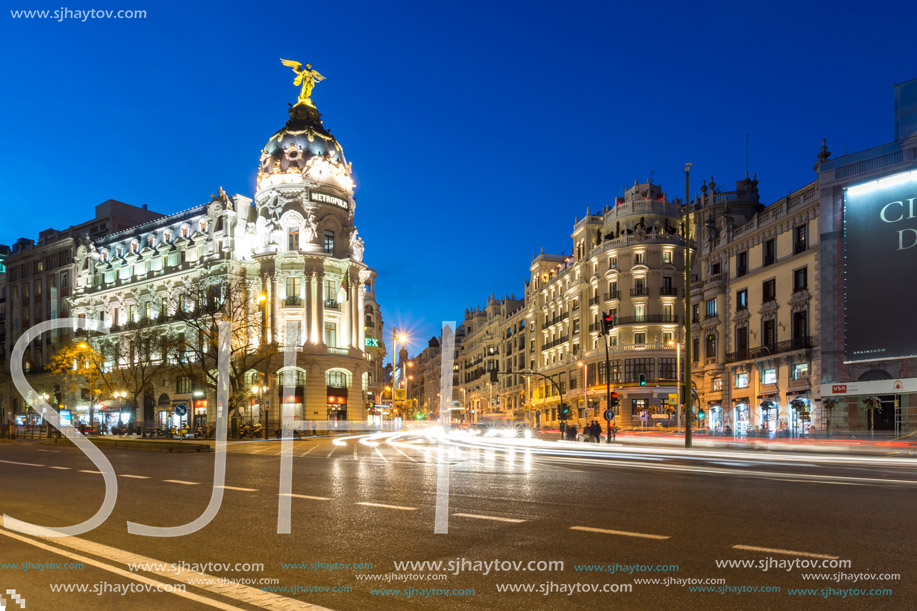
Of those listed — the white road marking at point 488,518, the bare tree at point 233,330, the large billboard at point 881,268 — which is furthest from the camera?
the bare tree at point 233,330

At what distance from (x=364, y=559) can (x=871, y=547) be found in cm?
588

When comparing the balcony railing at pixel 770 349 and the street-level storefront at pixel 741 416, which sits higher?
the balcony railing at pixel 770 349

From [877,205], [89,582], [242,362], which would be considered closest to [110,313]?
[242,362]

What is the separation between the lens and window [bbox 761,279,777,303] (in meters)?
49.8

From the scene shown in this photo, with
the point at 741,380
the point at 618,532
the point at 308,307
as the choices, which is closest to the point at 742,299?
the point at 741,380

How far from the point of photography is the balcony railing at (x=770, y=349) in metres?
45.6

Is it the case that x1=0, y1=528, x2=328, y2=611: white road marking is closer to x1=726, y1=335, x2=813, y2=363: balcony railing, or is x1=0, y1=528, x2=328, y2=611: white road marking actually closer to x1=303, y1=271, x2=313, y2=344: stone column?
x1=726, y1=335, x2=813, y2=363: balcony railing

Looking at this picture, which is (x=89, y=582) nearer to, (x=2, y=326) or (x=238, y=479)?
(x=238, y=479)

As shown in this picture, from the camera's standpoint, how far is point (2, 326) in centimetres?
9975

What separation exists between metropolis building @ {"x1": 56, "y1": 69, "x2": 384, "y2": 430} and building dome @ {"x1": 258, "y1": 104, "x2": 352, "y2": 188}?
0.32ft

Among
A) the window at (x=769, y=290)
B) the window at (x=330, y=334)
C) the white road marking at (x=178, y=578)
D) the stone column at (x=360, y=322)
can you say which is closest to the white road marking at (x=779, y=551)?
the white road marking at (x=178, y=578)

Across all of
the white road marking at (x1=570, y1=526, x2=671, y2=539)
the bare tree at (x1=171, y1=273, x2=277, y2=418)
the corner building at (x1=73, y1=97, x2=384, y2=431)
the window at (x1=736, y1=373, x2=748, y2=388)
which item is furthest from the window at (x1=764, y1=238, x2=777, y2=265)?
the white road marking at (x1=570, y1=526, x2=671, y2=539)

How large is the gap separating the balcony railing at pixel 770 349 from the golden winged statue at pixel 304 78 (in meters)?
→ 46.9

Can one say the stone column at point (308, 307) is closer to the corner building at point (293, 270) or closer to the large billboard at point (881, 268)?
the corner building at point (293, 270)
